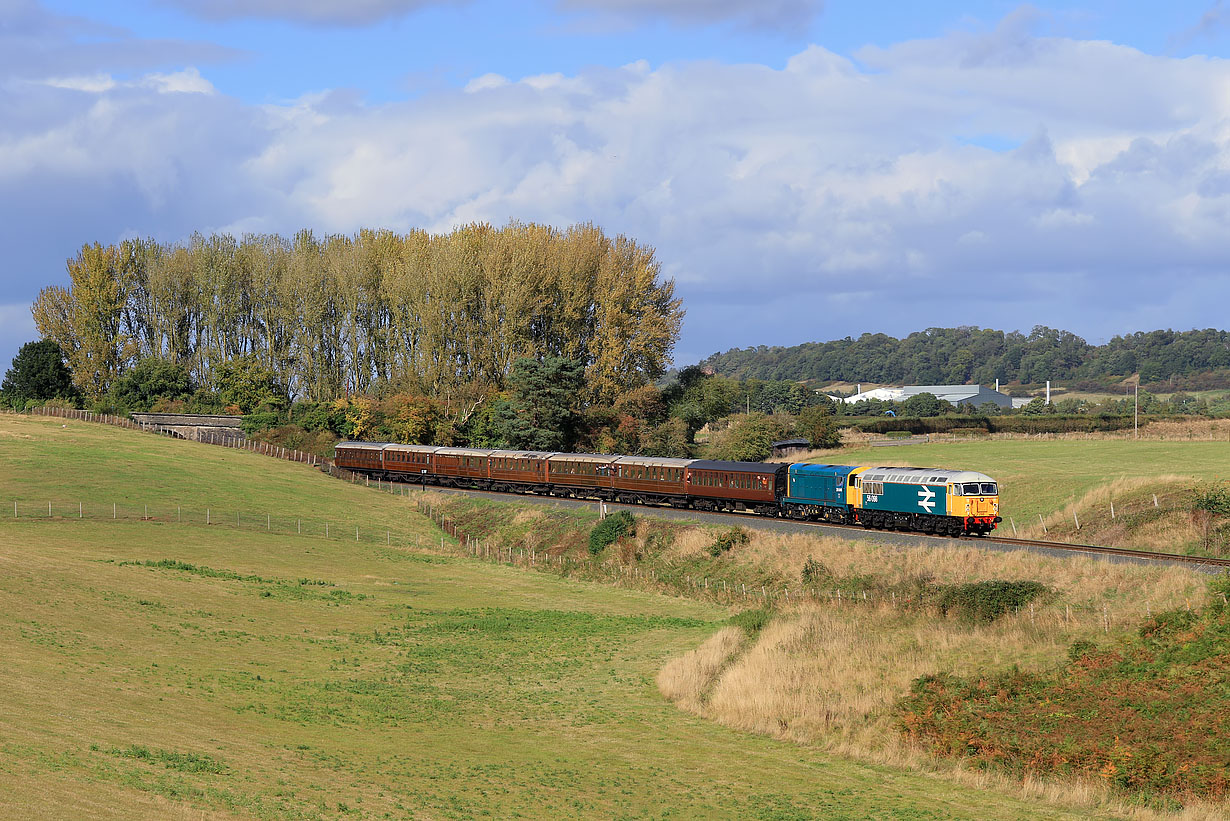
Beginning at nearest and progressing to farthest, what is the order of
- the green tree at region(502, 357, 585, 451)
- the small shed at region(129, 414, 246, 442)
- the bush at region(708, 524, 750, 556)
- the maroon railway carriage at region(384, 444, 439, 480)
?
the bush at region(708, 524, 750, 556)
the maroon railway carriage at region(384, 444, 439, 480)
the green tree at region(502, 357, 585, 451)
the small shed at region(129, 414, 246, 442)

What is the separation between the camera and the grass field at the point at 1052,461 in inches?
2680

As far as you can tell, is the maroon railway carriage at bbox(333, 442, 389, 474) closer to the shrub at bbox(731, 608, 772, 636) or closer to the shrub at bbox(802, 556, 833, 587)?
the shrub at bbox(802, 556, 833, 587)

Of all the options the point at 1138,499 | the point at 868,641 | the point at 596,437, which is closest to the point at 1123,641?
the point at 868,641

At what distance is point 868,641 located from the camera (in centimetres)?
3903

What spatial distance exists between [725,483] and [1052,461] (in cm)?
3734

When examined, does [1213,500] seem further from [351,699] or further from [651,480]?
[351,699]

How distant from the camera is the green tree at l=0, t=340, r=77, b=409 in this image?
395 feet

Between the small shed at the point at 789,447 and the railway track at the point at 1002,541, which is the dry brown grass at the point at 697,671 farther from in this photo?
the small shed at the point at 789,447

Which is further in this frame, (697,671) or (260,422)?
(260,422)

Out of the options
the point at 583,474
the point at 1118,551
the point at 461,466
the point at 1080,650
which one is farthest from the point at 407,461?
the point at 1080,650

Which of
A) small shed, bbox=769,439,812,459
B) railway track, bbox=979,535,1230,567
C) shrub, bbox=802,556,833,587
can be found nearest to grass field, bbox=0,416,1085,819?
shrub, bbox=802,556,833,587

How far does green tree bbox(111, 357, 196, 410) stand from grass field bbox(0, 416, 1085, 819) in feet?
212

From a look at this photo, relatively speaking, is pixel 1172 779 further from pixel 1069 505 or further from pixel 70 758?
pixel 1069 505

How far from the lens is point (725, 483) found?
69562 millimetres
